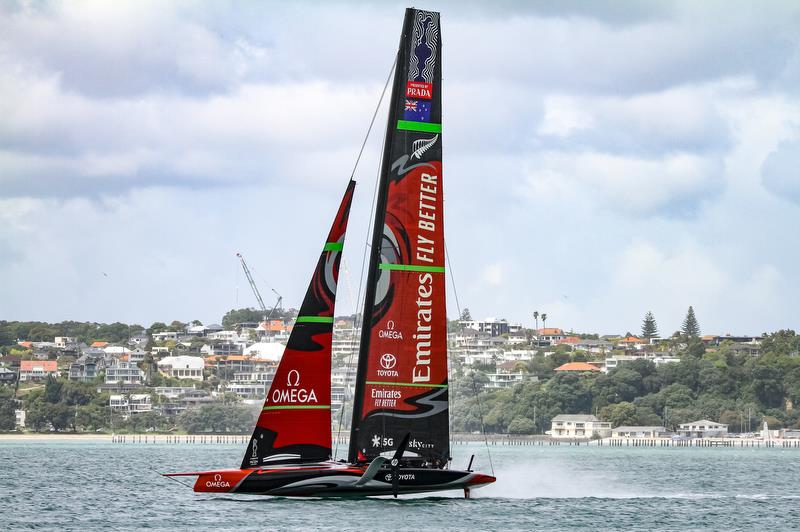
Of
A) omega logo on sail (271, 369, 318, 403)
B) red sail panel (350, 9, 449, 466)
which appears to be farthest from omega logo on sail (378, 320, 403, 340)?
omega logo on sail (271, 369, 318, 403)

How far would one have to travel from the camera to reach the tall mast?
39156mm

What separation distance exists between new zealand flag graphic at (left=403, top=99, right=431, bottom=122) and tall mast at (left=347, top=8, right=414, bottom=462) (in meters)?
0.35

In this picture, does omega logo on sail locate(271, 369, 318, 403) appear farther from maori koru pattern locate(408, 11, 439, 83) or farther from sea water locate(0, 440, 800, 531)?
maori koru pattern locate(408, 11, 439, 83)

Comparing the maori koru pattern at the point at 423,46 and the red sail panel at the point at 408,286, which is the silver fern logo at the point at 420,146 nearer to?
the red sail panel at the point at 408,286

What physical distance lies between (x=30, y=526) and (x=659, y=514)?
19.2 metres

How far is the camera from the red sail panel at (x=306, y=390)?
3903 centimetres

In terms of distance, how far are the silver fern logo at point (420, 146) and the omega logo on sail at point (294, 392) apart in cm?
681

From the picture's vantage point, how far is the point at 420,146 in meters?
39.6

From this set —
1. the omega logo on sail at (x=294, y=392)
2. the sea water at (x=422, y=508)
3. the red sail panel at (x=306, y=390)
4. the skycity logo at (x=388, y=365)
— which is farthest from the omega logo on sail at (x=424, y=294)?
the sea water at (x=422, y=508)

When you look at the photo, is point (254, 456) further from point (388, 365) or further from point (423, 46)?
point (423, 46)

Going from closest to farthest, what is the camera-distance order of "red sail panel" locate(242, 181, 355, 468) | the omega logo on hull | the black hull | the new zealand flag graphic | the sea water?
the black hull, the omega logo on hull, the sea water, "red sail panel" locate(242, 181, 355, 468), the new zealand flag graphic

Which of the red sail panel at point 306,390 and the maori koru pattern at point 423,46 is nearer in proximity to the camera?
the red sail panel at point 306,390

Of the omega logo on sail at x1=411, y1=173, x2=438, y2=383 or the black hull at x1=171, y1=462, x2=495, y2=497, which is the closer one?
the black hull at x1=171, y1=462, x2=495, y2=497

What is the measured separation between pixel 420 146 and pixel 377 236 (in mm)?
2764
